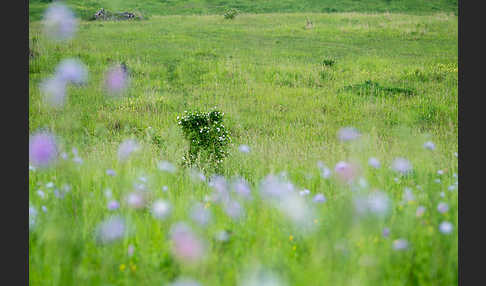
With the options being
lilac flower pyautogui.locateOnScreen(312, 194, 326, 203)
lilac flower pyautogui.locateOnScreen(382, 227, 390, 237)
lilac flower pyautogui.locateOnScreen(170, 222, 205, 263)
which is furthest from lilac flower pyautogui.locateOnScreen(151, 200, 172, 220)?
lilac flower pyautogui.locateOnScreen(382, 227, 390, 237)

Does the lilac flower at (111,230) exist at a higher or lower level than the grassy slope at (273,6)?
lower

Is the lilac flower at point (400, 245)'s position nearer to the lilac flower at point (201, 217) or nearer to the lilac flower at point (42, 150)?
the lilac flower at point (201, 217)

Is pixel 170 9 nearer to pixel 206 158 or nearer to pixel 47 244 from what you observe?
pixel 206 158

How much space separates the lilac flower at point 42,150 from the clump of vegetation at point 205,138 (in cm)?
224

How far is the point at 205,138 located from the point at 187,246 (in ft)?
12.1

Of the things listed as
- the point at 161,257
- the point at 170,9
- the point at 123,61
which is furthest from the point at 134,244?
the point at 170,9

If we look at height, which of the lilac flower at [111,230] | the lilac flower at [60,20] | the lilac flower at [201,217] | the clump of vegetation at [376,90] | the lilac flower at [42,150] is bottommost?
the lilac flower at [111,230]

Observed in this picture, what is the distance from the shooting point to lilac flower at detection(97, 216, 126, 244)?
234 cm

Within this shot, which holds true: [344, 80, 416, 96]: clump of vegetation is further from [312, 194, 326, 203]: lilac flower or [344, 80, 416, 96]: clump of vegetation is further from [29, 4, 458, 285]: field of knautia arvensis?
[312, 194, 326, 203]: lilac flower

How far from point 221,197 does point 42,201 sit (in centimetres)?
126

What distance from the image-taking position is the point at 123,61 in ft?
41.4

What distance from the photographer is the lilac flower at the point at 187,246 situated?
6.64 feet

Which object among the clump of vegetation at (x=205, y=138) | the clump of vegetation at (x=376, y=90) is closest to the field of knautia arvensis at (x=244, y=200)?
the clump of vegetation at (x=205, y=138)

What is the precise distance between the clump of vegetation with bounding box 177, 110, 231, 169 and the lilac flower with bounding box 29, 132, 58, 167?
2.24 meters
